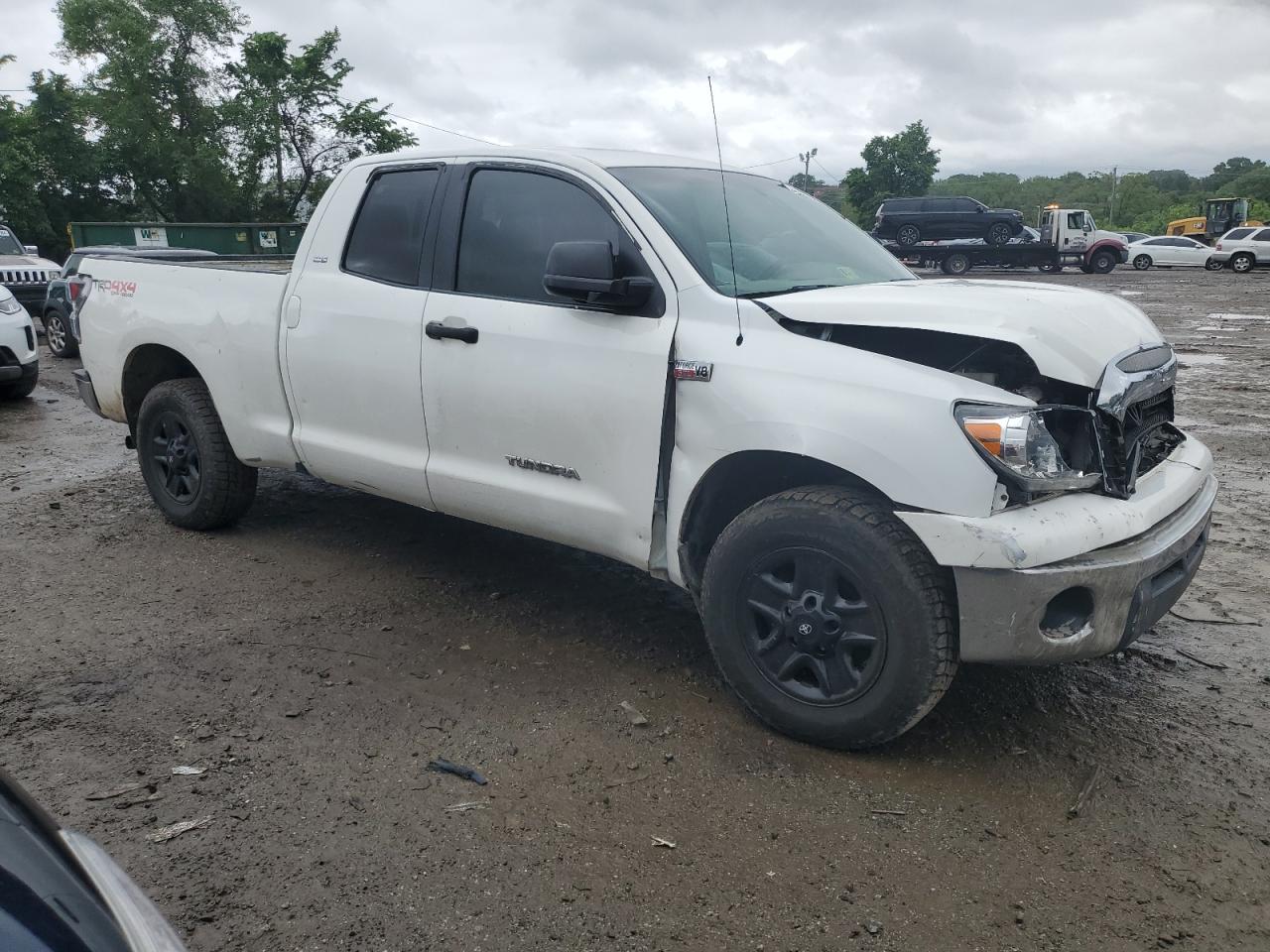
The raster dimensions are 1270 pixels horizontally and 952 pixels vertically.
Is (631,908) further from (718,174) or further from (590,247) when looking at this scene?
(718,174)

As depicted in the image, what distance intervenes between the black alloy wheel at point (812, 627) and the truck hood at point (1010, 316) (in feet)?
2.44

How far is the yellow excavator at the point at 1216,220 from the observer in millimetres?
47562

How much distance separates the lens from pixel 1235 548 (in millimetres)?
5195

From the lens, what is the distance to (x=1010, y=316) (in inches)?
121

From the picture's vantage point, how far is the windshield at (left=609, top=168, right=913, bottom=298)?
143 inches

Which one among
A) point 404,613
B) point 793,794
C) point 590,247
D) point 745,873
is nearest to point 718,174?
point 590,247

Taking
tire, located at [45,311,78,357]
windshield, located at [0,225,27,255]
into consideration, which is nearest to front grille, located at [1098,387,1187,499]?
tire, located at [45,311,78,357]

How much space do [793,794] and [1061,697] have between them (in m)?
1.22

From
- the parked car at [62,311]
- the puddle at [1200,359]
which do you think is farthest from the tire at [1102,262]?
the parked car at [62,311]

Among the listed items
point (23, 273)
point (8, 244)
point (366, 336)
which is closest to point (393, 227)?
point (366, 336)

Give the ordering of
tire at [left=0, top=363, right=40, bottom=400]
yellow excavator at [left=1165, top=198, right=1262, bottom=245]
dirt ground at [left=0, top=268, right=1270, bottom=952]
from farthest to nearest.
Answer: yellow excavator at [left=1165, top=198, right=1262, bottom=245], tire at [left=0, top=363, right=40, bottom=400], dirt ground at [left=0, top=268, right=1270, bottom=952]

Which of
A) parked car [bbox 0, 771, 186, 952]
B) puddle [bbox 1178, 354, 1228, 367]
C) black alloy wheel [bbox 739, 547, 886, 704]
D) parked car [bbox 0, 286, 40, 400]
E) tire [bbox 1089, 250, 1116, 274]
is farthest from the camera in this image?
tire [bbox 1089, 250, 1116, 274]

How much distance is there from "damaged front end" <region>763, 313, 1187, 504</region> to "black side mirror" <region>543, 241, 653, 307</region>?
1.46ft

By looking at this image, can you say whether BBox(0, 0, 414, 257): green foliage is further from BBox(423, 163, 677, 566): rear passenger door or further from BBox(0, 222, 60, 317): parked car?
BBox(423, 163, 677, 566): rear passenger door
